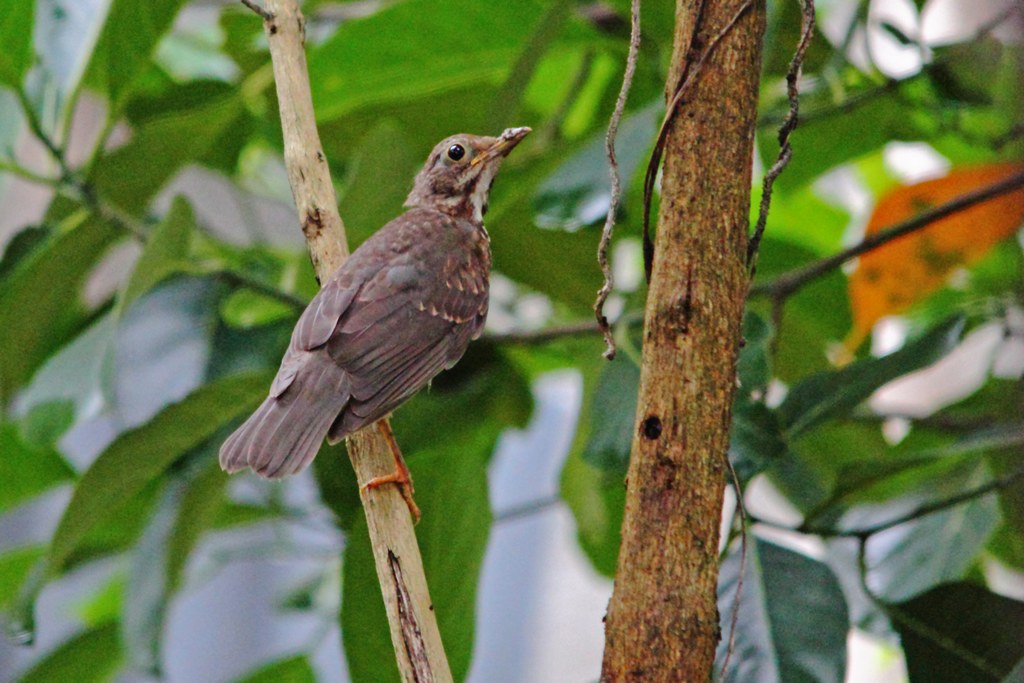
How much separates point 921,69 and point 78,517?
191 cm

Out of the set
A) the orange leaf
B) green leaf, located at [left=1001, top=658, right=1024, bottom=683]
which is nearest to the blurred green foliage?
the orange leaf

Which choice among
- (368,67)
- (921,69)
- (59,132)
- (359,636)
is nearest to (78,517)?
(359,636)

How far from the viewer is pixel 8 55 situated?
2285 mm

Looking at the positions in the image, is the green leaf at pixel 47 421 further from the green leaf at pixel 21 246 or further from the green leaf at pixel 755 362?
the green leaf at pixel 755 362

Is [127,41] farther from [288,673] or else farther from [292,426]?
[288,673]

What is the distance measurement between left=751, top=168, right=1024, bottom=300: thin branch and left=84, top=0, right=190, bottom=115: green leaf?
1.34 meters

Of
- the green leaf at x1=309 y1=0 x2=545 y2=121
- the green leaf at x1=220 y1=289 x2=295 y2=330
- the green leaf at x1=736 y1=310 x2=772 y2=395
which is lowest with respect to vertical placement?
the green leaf at x1=736 y1=310 x2=772 y2=395

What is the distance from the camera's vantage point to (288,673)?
2.45 metres

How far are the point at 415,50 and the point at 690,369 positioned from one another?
1.55m

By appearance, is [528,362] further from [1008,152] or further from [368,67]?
[1008,152]

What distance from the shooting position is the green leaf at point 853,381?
1947 millimetres

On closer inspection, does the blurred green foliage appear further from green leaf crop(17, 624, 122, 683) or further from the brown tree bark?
the brown tree bark

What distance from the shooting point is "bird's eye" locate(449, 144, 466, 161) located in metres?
2.61

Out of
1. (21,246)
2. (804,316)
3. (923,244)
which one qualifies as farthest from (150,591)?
(923,244)
